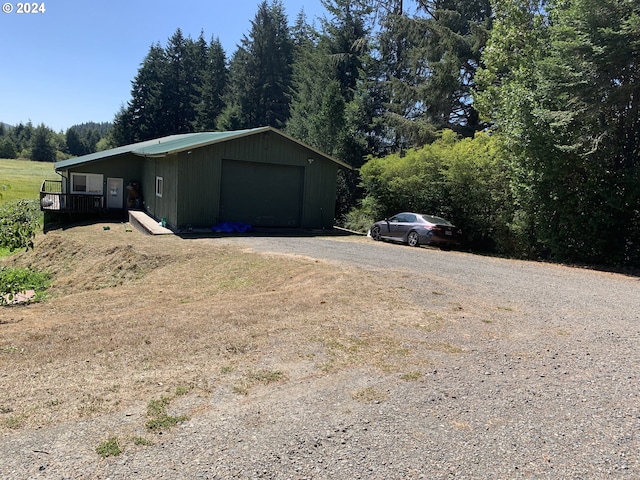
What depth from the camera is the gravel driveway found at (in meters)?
2.68

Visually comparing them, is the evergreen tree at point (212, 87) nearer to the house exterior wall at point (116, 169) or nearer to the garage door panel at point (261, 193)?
the house exterior wall at point (116, 169)

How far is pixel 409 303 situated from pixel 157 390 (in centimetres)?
395

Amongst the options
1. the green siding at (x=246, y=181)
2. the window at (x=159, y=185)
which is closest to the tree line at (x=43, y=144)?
the window at (x=159, y=185)

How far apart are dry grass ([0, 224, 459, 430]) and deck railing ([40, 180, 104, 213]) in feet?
43.0

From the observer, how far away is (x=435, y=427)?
315 centimetres

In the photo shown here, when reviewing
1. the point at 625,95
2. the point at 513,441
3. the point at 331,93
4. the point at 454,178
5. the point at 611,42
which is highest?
the point at 331,93

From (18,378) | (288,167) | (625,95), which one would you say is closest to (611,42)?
(625,95)

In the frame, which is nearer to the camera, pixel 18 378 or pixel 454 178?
pixel 18 378

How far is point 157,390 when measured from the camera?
150 inches

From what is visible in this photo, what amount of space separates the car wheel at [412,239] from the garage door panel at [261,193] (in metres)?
5.32

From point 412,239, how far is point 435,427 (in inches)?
531

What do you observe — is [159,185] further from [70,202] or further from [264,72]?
[264,72]

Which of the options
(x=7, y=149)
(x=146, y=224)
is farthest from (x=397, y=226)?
(x=7, y=149)

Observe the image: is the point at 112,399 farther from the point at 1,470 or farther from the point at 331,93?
the point at 331,93
